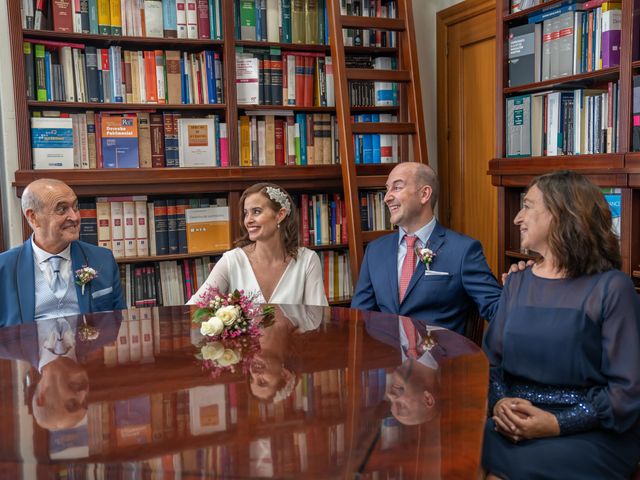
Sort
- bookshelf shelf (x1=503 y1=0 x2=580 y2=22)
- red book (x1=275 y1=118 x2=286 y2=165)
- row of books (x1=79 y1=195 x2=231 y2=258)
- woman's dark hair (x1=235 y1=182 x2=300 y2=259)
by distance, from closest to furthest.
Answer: woman's dark hair (x1=235 y1=182 x2=300 y2=259) < bookshelf shelf (x1=503 y1=0 x2=580 y2=22) < row of books (x1=79 y1=195 x2=231 y2=258) < red book (x1=275 y1=118 x2=286 y2=165)

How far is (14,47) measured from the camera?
143 inches

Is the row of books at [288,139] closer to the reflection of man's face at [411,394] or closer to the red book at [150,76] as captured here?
the red book at [150,76]

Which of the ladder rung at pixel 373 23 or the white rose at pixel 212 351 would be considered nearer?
the white rose at pixel 212 351

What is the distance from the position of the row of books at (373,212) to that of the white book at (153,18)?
1.52 m

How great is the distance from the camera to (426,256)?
2850mm

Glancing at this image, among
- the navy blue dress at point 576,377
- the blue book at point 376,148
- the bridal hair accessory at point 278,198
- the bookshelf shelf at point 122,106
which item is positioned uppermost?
the bookshelf shelf at point 122,106

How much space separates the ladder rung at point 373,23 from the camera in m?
4.11

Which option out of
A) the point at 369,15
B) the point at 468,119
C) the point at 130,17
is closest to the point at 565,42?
the point at 468,119

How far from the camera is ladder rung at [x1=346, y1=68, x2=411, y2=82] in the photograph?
4125 millimetres

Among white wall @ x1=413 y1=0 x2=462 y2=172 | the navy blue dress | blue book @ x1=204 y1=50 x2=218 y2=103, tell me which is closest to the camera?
the navy blue dress

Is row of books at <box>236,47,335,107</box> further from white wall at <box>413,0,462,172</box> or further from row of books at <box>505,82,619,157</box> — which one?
row of books at <box>505,82,619,157</box>

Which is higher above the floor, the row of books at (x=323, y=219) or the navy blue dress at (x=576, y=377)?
the row of books at (x=323, y=219)

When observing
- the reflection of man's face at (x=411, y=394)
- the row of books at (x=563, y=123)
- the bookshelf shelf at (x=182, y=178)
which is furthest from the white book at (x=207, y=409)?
the bookshelf shelf at (x=182, y=178)

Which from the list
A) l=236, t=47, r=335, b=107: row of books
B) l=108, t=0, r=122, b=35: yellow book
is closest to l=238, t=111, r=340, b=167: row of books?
l=236, t=47, r=335, b=107: row of books
